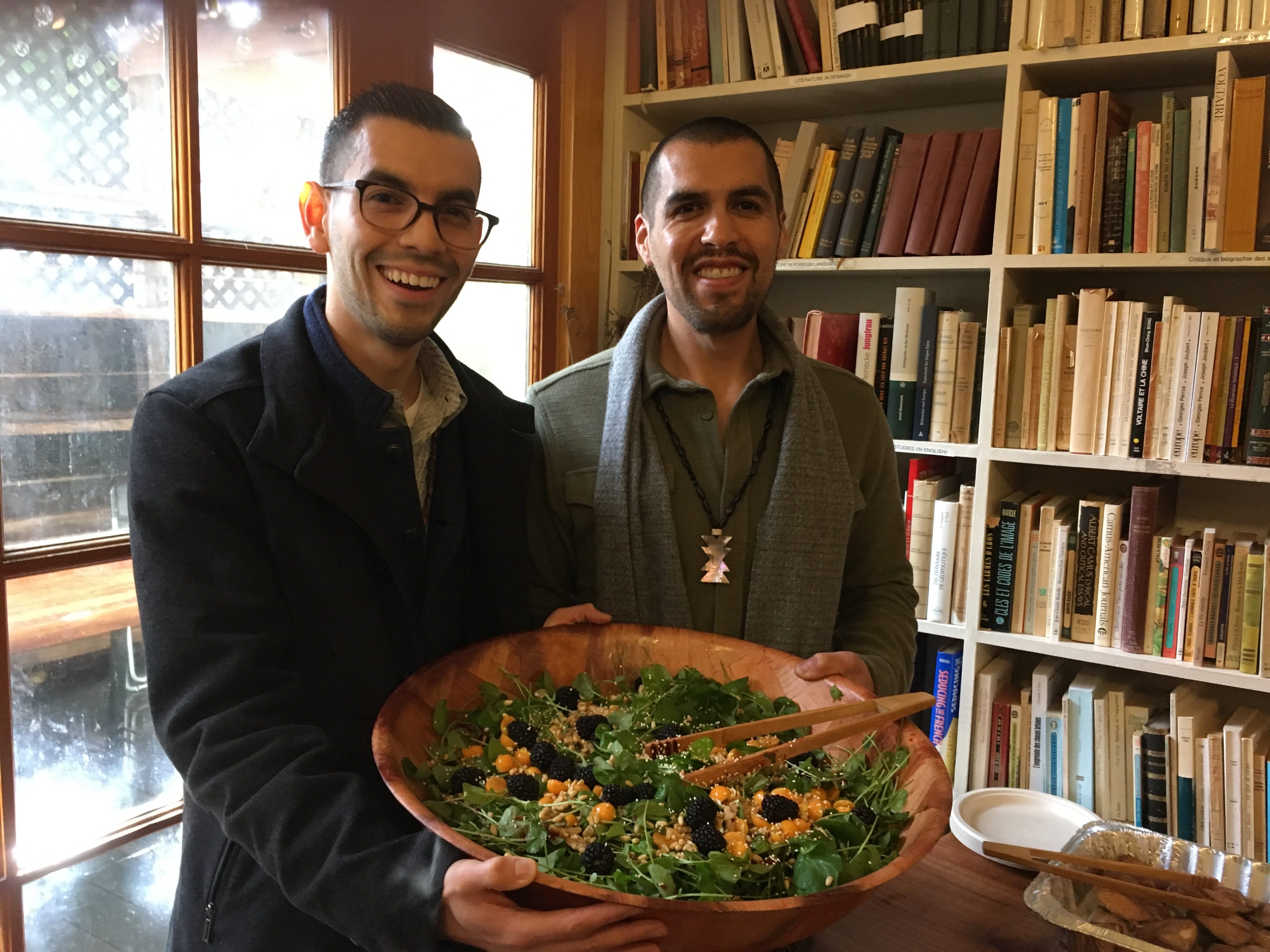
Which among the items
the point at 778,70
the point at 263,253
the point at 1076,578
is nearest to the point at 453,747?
the point at 263,253

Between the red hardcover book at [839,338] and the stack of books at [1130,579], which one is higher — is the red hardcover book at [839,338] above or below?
above

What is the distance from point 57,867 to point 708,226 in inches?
57.3

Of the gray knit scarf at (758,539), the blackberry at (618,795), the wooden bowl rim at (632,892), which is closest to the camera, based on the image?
the wooden bowl rim at (632,892)

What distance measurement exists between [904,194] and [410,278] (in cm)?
152

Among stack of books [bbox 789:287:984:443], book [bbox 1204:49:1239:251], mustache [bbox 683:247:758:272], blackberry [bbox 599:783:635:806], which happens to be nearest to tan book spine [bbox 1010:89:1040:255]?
stack of books [bbox 789:287:984:443]

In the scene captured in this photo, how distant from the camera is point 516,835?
93cm

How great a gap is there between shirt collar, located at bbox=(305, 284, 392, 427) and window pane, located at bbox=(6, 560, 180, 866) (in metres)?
0.63

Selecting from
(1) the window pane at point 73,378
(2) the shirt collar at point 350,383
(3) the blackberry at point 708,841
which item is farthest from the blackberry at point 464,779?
(1) the window pane at point 73,378

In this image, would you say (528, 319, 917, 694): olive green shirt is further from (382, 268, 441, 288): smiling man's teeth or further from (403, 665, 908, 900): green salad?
(382, 268, 441, 288): smiling man's teeth

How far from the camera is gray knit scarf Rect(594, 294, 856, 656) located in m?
1.54

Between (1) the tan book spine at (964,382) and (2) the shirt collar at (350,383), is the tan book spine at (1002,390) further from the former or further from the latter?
(2) the shirt collar at (350,383)

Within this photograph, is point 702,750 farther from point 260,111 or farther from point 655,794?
point 260,111

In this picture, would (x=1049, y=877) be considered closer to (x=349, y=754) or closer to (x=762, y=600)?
(x=762, y=600)

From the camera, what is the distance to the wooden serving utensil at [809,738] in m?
1.04
